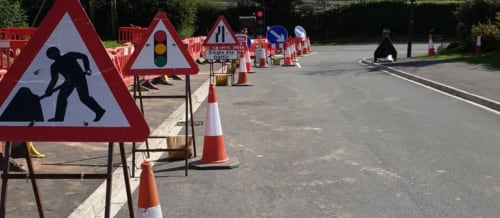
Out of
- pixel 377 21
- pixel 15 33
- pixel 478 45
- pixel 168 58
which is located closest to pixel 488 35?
pixel 478 45

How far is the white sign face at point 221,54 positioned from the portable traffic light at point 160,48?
832 centimetres

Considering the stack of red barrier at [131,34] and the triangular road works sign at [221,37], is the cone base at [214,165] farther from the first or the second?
the stack of red barrier at [131,34]

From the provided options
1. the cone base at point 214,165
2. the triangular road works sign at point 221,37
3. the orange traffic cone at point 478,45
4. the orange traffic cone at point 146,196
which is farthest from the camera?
the orange traffic cone at point 478,45

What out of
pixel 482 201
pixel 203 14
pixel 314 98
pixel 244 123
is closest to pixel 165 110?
pixel 244 123

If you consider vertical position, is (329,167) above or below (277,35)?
below

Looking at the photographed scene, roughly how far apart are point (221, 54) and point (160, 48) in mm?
8460

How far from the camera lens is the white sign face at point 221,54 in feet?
53.5

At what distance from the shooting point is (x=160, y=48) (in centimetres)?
795

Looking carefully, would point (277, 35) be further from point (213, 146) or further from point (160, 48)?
point (213, 146)

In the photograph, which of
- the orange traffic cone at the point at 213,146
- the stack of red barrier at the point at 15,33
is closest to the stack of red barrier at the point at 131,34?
the stack of red barrier at the point at 15,33

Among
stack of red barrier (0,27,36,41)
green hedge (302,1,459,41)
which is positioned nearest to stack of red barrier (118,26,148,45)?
stack of red barrier (0,27,36,41)

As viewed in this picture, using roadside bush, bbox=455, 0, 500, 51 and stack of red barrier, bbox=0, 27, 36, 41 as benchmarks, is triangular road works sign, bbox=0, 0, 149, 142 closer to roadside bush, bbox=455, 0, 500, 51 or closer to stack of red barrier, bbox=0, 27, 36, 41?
stack of red barrier, bbox=0, 27, 36, 41

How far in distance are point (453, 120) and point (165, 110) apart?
5.07 metres

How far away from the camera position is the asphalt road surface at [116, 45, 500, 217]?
19.7ft
